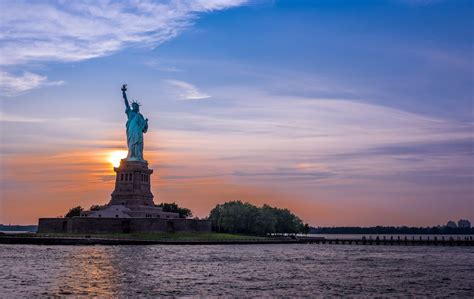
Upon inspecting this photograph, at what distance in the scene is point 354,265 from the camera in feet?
238

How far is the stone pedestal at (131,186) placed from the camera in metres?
120

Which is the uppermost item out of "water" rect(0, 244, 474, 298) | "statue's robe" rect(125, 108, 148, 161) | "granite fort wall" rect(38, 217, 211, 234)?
"statue's robe" rect(125, 108, 148, 161)

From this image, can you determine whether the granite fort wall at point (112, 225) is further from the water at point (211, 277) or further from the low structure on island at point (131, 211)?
the water at point (211, 277)

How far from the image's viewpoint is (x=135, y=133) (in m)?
126

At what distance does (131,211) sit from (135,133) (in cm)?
1636

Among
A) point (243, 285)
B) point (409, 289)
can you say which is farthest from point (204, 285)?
point (409, 289)

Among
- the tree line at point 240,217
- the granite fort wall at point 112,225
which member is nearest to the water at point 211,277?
the granite fort wall at point 112,225

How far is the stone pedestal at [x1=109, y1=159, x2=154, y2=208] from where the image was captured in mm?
120312

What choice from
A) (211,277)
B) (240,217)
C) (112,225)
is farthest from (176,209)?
(211,277)

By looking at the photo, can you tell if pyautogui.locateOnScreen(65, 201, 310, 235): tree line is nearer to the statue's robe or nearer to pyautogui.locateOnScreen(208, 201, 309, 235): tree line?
pyautogui.locateOnScreen(208, 201, 309, 235): tree line

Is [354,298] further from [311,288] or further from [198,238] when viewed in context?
[198,238]

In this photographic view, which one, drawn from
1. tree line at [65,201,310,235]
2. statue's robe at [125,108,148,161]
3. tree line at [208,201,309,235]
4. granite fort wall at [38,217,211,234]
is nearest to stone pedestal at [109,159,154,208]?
statue's robe at [125,108,148,161]

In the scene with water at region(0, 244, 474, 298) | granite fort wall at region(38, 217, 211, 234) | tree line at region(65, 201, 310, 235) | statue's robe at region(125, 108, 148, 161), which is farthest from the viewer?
tree line at region(65, 201, 310, 235)

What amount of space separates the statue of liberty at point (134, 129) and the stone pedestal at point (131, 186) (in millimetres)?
2159
